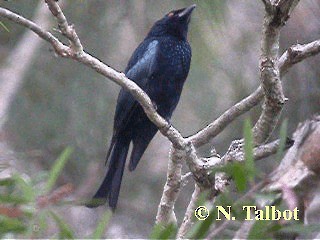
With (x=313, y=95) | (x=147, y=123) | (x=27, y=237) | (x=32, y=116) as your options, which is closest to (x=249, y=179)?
(x=27, y=237)

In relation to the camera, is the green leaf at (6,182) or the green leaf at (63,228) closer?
the green leaf at (63,228)

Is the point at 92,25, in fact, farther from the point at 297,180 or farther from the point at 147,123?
the point at 297,180

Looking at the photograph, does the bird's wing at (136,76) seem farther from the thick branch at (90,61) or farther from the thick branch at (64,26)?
the thick branch at (64,26)

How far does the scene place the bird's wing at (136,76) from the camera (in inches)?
128

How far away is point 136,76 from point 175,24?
33 cm

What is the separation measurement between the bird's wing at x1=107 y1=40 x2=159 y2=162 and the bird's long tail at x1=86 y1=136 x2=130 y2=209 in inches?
3.1

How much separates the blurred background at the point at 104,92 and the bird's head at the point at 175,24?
1.15ft

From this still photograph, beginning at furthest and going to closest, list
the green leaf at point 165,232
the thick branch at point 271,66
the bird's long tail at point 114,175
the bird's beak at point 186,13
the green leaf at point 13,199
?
1. the bird's beak at point 186,13
2. the bird's long tail at point 114,175
3. the thick branch at point 271,66
4. the green leaf at point 13,199
5. the green leaf at point 165,232

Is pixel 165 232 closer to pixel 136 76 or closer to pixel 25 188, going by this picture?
pixel 25 188

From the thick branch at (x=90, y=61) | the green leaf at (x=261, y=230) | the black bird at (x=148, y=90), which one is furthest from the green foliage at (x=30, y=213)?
the black bird at (x=148, y=90)

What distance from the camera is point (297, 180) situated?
188 cm

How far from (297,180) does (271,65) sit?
28cm

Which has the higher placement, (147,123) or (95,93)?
(95,93)

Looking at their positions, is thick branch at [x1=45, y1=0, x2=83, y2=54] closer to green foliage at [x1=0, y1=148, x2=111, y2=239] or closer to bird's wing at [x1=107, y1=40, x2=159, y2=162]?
green foliage at [x1=0, y1=148, x2=111, y2=239]
